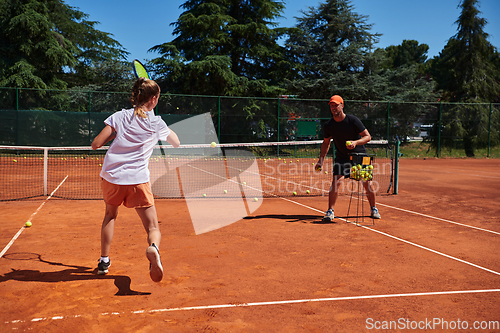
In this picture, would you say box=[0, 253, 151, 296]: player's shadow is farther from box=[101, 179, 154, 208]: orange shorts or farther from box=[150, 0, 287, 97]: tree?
box=[150, 0, 287, 97]: tree

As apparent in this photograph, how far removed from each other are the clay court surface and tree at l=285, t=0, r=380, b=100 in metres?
20.0

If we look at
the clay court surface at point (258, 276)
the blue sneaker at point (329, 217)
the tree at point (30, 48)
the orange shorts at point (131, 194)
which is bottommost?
the clay court surface at point (258, 276)

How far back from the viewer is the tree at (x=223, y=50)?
2272 cm

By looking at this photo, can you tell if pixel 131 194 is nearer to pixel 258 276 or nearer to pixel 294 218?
pixel 258 276

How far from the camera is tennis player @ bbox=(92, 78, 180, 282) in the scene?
9.80 ft

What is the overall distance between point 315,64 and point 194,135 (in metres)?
11.8

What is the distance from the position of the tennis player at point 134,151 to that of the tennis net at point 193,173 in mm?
3412

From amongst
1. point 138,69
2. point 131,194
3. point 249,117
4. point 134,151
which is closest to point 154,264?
point 131,194

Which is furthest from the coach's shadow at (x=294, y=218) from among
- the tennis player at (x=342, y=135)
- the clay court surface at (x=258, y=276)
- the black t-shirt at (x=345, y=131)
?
the black t-shirt at (x=345, y=131)

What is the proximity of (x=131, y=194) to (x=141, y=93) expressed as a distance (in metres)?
0.78

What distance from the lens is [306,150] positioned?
18312 mm

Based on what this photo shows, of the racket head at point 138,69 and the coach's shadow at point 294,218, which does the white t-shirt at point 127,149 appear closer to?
the racket head at point 138,69

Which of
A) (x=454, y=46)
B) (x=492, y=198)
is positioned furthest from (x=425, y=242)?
(x=454, y=46)

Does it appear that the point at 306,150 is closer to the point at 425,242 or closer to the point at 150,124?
the point at 425,242
